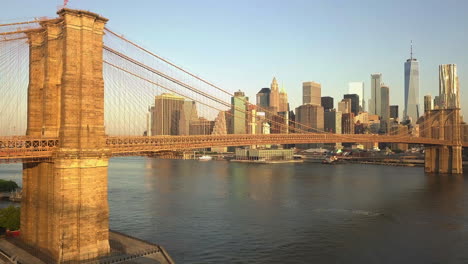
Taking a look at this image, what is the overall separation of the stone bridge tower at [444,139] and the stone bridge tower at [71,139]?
291 ft

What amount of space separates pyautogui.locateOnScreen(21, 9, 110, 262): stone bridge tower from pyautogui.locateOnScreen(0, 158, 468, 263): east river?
274 inches

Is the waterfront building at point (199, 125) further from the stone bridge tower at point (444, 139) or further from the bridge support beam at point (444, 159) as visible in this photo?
the stone bridge tower at point (444, 139)

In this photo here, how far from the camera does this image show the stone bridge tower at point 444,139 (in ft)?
301

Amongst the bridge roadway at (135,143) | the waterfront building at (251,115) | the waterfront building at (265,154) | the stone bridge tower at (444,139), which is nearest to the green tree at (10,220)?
the bridge roadway at (135,143)

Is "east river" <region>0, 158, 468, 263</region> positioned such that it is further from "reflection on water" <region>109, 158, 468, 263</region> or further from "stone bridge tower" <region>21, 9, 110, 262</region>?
"stone bridge tower" <region>21, 9, 110, 262</region>

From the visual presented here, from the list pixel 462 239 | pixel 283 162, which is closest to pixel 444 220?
pixel 462 239

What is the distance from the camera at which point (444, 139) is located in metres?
98.2

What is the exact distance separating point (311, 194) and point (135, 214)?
2628cm

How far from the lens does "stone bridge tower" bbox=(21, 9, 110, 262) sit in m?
21.2

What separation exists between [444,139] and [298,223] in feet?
251

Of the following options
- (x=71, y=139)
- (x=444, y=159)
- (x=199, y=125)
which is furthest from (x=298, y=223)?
(x=444, y=159)

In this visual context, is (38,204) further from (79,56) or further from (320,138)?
(320,138)

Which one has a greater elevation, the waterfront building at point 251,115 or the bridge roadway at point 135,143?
the waterfront building at point 251,115

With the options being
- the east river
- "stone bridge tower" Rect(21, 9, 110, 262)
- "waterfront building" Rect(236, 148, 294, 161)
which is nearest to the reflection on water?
the east river
